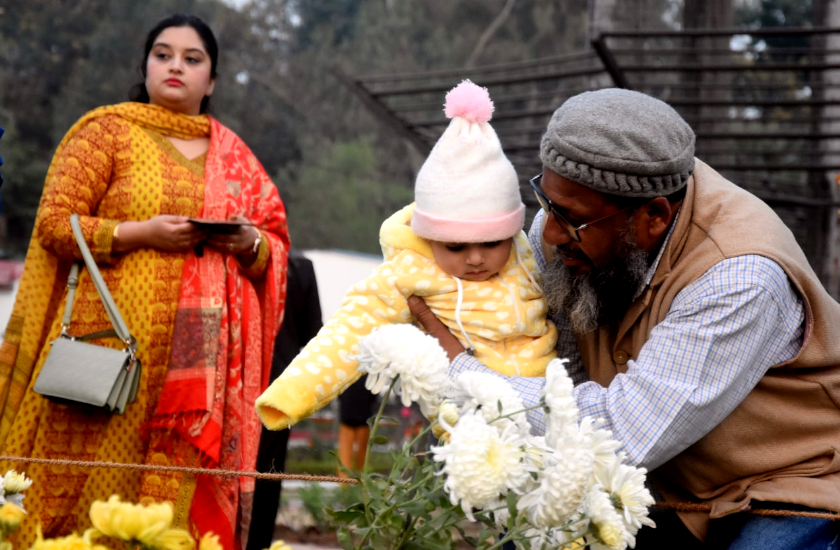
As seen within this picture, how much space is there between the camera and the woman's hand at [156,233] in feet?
11.9

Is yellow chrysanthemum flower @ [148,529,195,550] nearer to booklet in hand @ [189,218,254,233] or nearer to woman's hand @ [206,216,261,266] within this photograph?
booklet in hand @ [189,218,254,233]

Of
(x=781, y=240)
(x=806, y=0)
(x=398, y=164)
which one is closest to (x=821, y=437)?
(x=781, y=240)

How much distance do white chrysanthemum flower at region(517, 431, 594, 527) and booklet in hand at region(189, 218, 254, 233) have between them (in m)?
2.10

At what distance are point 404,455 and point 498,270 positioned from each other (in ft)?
3.59

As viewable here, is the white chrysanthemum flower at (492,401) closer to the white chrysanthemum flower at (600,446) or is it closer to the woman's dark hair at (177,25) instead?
the white chrysanthemum flower at (600,446)

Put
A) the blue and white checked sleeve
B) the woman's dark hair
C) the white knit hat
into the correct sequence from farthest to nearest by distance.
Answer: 1. the woman's dark hair
2. the white knit hat
3. the blue and white checked sleeve

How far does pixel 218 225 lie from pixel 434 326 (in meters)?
1.30

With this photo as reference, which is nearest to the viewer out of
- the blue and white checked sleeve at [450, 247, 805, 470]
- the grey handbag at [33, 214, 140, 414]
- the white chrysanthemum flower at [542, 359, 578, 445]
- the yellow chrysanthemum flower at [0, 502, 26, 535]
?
the yellow chrysanthemum flower at [0, 502, 26, 535]

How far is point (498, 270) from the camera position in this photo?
112 inches

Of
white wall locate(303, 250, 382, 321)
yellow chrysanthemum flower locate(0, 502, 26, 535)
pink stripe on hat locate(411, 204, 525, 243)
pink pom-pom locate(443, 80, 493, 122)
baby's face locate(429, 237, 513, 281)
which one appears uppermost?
pink pom-pom locate(443, 80, 493, 122)

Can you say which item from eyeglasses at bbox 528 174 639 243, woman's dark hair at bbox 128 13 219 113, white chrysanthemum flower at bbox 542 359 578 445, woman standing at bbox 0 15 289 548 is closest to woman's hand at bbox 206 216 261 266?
woman standing at bbox 0 15 289 548

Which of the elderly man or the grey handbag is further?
the grey handbag

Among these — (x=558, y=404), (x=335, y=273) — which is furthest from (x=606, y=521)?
(x=335, y=273)

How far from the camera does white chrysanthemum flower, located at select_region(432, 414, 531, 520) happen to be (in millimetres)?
1668
